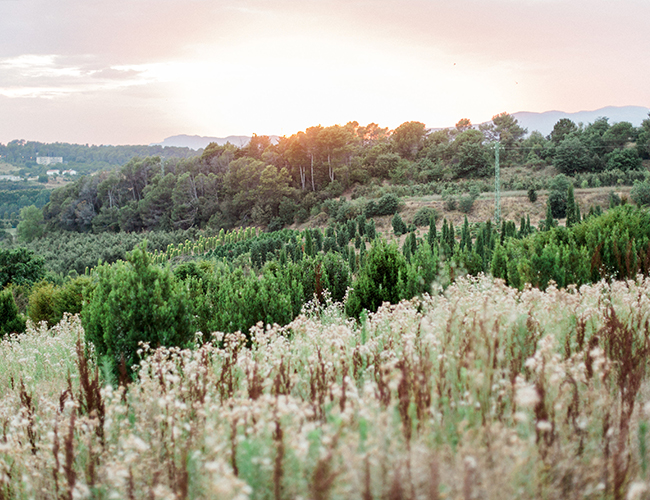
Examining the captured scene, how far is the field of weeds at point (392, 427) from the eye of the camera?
168 centimetres

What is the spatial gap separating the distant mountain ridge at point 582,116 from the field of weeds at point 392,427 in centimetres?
4328

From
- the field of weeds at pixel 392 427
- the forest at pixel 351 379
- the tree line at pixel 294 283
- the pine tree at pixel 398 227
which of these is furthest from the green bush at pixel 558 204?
the field of weeds at pixel 392 427

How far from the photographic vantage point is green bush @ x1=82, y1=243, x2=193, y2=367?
175 inches

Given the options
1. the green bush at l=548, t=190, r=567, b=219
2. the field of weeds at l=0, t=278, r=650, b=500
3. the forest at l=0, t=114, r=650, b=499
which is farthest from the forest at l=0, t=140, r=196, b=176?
the field of weeds at l=0, t=278, r=650, b=500

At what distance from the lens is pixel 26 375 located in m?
4.77

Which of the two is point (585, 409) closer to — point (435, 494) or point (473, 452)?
point (473, 452)

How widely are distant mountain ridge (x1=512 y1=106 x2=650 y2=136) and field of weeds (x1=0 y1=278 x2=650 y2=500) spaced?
43.3 meters

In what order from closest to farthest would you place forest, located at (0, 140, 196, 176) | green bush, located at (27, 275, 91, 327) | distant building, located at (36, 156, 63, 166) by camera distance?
1. green bush, located at (27, 275, 91, 327)
2. forest, located at (0, 140, 196, 176)
3. distant building, located at (36, 156, 63, 166)

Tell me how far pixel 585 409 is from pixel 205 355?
2.66m

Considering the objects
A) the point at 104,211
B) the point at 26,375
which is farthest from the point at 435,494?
the point at 104,211

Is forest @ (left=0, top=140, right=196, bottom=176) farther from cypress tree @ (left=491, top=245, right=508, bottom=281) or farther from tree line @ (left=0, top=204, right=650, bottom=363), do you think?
cypress tree @ (left=491, top=245, right=508, bottom=281)

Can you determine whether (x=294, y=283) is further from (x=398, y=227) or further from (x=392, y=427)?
(x=398, y=227)

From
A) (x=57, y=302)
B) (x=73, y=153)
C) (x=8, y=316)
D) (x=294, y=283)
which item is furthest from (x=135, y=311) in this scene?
(x=73, y=153)

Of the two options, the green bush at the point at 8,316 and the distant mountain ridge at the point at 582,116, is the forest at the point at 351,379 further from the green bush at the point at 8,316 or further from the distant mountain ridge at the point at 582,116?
the distant mountain ridge at the point at 582,116
